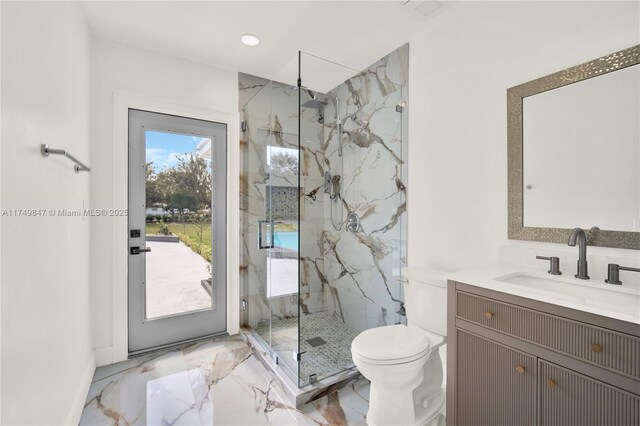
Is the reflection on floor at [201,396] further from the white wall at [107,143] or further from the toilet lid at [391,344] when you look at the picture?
the toilet lid at [391,344]

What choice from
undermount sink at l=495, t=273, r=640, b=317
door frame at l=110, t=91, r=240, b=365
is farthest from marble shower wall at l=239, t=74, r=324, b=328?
undermount sink at l=495, t=273, r=640, b=317

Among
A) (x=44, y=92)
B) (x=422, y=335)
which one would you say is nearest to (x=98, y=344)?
(x=44, y=92)

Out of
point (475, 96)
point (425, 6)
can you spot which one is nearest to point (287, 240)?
point (475, 96)

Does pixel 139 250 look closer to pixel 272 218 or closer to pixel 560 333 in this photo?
pixel 272 218

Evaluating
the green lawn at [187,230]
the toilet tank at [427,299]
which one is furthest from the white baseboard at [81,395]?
the toilet tank at [427,299]

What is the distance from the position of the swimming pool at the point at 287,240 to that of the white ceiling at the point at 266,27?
1311 mm

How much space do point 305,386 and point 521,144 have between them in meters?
1.92

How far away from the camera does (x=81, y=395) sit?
1819mm

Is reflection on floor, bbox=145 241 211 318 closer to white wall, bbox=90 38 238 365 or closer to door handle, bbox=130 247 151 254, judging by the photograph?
door handle, bbox=130 247 151 254

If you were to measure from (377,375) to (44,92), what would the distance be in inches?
76.1

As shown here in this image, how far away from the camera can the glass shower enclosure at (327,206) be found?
238 cm

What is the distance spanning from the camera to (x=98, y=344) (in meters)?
2.33

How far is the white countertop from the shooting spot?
1.01m

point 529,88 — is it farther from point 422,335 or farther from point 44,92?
point 44,92
